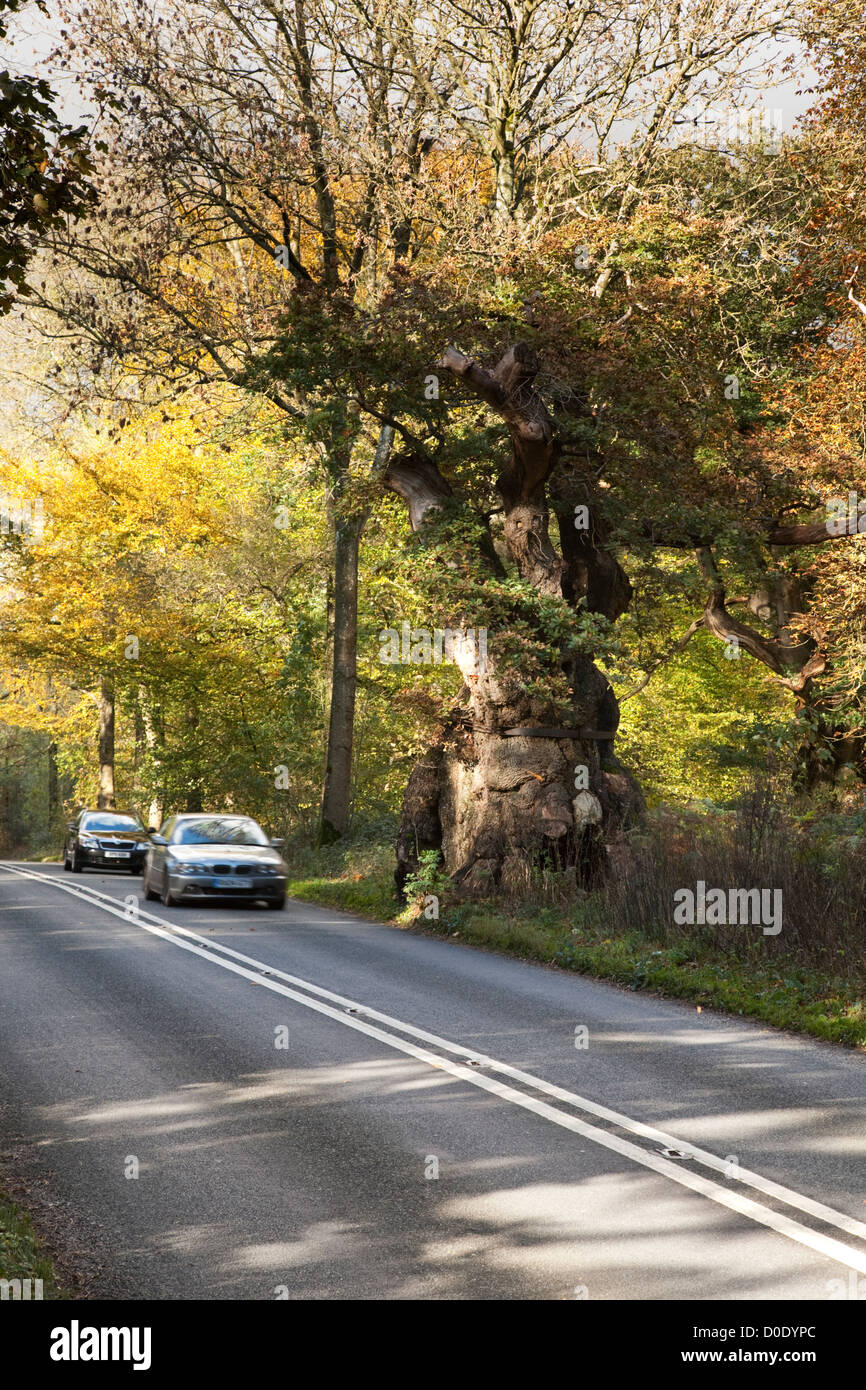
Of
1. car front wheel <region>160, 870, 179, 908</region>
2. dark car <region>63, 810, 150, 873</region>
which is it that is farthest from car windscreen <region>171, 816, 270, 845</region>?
dark car <region>63, 810, 150, 873</region>

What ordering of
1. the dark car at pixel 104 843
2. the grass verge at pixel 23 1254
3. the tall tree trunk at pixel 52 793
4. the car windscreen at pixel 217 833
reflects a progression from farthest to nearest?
1. the tall tree trunk at pixel 52 793
2. the dark car at pixel 104 843
3. the car windscreen at pixel 217 833
4. the grass verge at pixel 23 1254

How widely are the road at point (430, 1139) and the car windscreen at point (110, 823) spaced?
825 inches

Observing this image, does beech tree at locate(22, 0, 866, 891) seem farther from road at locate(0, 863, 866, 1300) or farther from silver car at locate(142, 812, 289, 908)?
road at locate(0, 863, 866, 1300)

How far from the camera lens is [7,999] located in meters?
11.4

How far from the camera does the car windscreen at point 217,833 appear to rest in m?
20.9

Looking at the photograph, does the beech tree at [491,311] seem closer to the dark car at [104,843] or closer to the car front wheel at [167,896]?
the car front wheel at [167,896]

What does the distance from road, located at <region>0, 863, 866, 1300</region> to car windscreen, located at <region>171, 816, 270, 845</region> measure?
8.42m

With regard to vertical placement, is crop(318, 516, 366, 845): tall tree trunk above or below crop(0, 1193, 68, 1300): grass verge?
above

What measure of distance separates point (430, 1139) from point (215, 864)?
1373cm

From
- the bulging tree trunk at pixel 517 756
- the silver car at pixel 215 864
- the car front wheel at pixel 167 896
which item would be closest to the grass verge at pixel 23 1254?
the bulging tree trunk at pixel 517 756

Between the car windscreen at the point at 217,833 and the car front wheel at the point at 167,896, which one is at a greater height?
the car windscreen at the point at 217,833

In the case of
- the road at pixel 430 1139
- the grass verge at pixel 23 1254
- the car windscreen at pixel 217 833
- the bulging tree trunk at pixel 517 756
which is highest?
the bulging tree trunk at pixel 517 756

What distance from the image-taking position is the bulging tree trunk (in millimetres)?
18375

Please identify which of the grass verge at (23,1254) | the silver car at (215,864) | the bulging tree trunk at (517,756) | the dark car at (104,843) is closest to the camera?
the grass verge at (23,1254)
